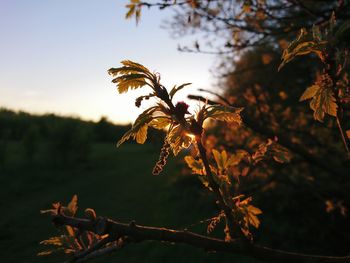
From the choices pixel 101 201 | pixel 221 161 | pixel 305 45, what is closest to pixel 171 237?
pixel 221 161

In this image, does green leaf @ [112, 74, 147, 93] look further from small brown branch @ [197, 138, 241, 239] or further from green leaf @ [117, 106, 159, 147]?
small brown branch @ [197, 138, 241, 239]

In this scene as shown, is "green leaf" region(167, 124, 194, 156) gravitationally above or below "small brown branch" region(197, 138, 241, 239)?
above

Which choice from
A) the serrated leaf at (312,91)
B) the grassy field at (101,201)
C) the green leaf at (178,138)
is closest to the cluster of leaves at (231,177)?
the green leaf at (178,138)

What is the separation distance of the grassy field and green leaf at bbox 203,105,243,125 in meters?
6.75

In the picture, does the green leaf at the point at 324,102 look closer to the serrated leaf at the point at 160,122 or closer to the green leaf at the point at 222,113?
the green leaf at the point at 222,113

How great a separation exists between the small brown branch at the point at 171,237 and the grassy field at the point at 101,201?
664cm

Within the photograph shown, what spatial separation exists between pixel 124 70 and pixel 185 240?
2.09 ft

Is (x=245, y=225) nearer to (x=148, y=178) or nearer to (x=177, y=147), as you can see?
(x=177, y=147)

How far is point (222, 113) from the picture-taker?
4.43ft

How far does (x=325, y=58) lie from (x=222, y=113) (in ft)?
1.48

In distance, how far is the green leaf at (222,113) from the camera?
132 centimetres

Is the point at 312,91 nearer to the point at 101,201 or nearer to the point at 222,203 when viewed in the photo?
the point at 222,203

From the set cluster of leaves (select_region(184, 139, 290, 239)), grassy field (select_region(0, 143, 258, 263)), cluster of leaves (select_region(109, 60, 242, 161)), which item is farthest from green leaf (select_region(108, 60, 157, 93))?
grassy field (select_region(0, 143, 258, 263))

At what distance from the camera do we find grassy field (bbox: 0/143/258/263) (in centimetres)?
820
